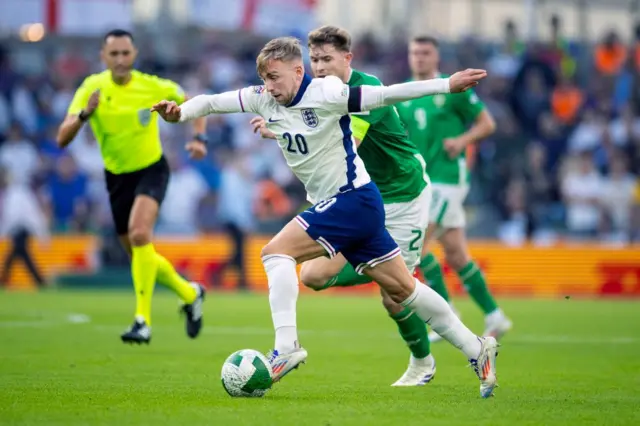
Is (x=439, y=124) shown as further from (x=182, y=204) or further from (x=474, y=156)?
(x=474, y=156)

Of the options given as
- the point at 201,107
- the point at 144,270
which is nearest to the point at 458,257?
the point at 144,270

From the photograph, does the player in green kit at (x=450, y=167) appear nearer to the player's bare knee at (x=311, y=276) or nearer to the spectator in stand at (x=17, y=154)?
the player's bare knee at (x=311, y=276)

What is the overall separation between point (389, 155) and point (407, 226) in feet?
1.86

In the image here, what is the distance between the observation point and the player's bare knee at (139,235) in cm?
1073

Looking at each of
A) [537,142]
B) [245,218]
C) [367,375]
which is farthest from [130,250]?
[537,142]

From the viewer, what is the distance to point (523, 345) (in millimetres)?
11398

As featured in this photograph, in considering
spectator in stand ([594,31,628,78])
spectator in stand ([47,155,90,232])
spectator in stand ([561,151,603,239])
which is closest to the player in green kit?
spectator in stand ([561,151,603,239])

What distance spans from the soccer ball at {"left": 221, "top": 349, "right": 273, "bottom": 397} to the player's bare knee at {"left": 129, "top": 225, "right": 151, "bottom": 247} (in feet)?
12.9

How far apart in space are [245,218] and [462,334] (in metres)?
13.7

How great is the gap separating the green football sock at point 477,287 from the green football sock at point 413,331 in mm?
3430

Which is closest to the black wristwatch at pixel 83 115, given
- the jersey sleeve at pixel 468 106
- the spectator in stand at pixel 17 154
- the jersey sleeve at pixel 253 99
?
the jersey sleeve at pixel 253 99

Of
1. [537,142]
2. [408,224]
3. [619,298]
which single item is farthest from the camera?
[537,142]

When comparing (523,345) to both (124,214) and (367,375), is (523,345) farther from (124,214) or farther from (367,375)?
(124,214)

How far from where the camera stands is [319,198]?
7.36 meters
